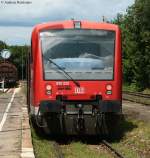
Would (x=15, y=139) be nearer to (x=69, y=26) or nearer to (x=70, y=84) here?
(x=70, y=84)

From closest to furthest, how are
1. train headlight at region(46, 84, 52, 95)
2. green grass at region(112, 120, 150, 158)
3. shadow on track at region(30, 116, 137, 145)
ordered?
green grass at region(112, 120, 150, 158) → train headlight at region(46, 84, 52, 95) → shadow on track at region(30, 116, 137, 145)

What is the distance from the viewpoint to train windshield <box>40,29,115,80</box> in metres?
15.5

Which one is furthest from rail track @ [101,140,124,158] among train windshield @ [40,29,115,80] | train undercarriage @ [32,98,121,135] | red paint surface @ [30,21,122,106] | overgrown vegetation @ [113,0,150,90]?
overgrown vegetation @ [113,0,150,90]

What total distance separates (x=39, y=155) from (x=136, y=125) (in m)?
6.92

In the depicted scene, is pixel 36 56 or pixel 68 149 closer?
pixel 68 149

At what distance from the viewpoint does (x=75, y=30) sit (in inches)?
627

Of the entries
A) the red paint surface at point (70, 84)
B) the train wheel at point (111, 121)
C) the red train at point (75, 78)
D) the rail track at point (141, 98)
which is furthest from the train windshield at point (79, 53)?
the rail track at point (141, 98)

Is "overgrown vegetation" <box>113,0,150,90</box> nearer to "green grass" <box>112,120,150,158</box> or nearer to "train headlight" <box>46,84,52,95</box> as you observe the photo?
"green grass" <box>112,120,150,158</box>

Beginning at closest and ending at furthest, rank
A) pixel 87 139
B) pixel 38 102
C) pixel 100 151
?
pixel 100 151 → pixel 38 102 → pixel 87 139

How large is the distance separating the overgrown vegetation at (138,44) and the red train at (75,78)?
1941 inches

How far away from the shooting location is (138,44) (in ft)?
226

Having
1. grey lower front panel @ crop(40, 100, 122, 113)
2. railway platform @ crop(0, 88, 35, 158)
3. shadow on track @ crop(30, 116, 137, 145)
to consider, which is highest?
grey lower front panel @ crop(40, 100, 122, 113)

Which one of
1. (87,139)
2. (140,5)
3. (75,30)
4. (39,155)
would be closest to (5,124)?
(87,139)

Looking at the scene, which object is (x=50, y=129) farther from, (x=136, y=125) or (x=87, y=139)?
(x=136, y=125)
